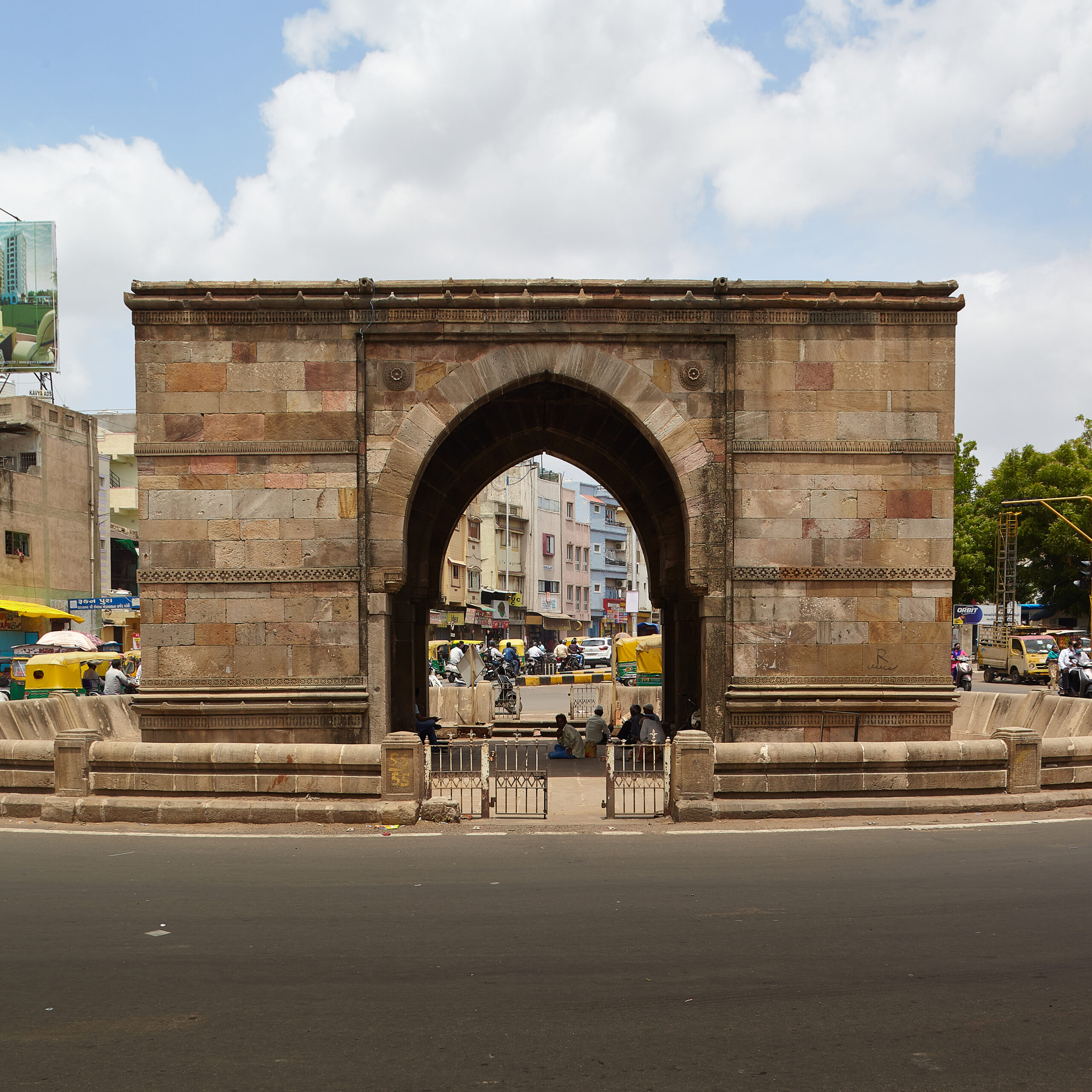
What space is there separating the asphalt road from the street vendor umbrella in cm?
2037

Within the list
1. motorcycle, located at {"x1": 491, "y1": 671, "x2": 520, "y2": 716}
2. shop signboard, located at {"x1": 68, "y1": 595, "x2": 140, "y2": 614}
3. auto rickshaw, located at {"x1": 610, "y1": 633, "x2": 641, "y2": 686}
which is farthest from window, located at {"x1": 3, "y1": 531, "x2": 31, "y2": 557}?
auto rickshaw, located at {"x1": 610, "y1": 633, "x2": 641, "y2": 686}

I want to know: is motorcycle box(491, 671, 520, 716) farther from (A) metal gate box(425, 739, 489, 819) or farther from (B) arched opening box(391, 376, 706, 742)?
(A) metal gate box(425, 739, 489, 819)

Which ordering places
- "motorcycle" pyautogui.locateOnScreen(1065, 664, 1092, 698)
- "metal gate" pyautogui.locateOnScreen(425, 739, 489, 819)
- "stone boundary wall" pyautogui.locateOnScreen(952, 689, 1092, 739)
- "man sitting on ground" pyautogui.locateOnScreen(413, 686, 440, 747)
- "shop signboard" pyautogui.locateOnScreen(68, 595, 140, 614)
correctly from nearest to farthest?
"metal gate" pyautogui.locateOnScreen(425, 739, 489, 819) < "stone boundary wall" pyautogui.locateOnScreen(952, 689, 1092, 739) < "man sitting on ground" pyautogui.locateOnScreen(413, 686, 440, 747) < "motorcycle" pyautogui.locateOnScreen(1065, 664, 1092, 698) < "shop signboard" pyautogui.locateOnScreen(68, 595, 140, 614)

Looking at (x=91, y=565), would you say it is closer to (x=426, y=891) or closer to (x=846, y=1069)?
(x=426, y=891)

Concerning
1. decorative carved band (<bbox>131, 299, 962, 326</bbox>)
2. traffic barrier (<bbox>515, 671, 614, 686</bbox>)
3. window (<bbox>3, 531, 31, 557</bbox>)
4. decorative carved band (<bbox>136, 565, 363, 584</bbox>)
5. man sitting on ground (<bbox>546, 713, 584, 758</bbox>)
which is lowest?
traffic barrier (<bbox>515, 671, 614, 686</bbox>)

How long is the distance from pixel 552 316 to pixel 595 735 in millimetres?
6482

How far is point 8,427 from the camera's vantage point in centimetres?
4097

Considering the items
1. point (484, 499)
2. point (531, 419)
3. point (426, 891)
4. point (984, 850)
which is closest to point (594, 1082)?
point (426, 891)

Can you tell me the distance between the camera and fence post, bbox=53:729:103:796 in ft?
37.2

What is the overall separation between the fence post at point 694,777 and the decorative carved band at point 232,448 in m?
6.29

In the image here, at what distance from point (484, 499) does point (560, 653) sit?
81.8 ft

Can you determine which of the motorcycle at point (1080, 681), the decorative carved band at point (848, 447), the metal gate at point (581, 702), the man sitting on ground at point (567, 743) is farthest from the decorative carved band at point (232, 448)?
the motorcycle at point (1080, 681)

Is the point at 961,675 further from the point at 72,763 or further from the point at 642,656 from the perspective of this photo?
the point at 72,763

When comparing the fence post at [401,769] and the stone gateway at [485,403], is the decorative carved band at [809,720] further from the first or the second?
the fence post at [401,769]
